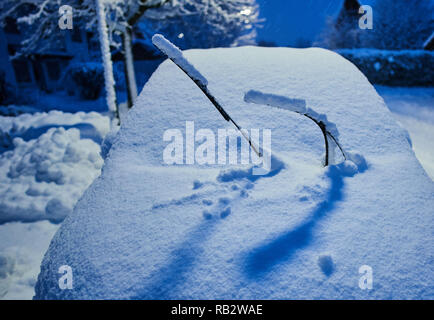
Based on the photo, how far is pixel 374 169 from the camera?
1428 mm

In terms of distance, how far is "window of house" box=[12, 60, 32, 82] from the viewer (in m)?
19.0

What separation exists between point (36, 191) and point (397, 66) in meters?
13.4

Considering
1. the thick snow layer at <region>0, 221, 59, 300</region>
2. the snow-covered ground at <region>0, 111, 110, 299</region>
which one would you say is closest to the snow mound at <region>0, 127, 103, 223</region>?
the snow-covered ground at <region>0, 111, 110, 299</region>

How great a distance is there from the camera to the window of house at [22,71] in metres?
19.0

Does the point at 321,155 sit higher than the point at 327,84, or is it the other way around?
the point at 327,84

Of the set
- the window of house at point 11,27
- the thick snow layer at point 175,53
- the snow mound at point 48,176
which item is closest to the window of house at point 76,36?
the window of house at point 11,27

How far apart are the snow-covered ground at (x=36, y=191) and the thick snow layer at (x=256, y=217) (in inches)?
61.8

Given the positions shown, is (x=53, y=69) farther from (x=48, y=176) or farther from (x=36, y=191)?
(x=36, y=191)

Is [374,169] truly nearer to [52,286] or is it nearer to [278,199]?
[278,199]

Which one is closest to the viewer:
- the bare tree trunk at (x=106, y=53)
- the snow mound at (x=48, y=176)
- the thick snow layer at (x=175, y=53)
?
the thick snow layer at (x=175, y=53)

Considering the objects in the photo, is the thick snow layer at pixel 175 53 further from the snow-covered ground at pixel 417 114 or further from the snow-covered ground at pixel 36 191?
the snow-covered ground at pixel 417 114
